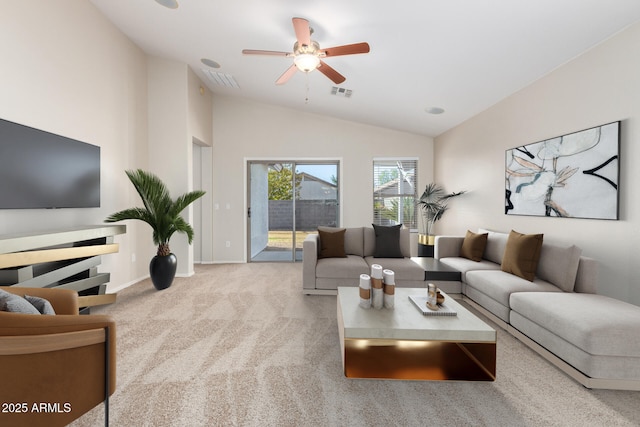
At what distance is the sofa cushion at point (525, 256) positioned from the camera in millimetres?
2867

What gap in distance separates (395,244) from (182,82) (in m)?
4.21

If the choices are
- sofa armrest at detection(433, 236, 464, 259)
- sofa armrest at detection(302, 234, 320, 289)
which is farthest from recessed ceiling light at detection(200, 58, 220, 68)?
sofa armrest at detection(433, 236, 464, 259)

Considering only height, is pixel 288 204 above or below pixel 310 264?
above

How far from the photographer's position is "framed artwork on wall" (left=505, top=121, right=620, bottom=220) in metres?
2.57

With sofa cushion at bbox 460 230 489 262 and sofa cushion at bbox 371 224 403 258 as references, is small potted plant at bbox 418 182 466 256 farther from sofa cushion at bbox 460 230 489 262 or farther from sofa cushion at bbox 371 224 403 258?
sofa cushion at bbox 371 224 403 258

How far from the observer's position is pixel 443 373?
75.1 inches

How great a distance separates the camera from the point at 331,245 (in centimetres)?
400

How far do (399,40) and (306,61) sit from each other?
1045 millimetres

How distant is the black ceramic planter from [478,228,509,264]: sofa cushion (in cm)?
A: 436

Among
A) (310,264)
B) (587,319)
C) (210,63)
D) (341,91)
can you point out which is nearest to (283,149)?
(341,91)

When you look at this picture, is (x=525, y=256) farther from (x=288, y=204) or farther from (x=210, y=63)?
(x=210, y=63)

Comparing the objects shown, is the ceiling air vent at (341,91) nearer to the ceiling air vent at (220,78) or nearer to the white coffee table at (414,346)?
the ceiling air vent at (220,78)

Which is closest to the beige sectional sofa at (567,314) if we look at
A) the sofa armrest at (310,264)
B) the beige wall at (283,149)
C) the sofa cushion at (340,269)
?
the sofa cushion at (340,269)

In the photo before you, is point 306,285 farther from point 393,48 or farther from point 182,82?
point 182,82
